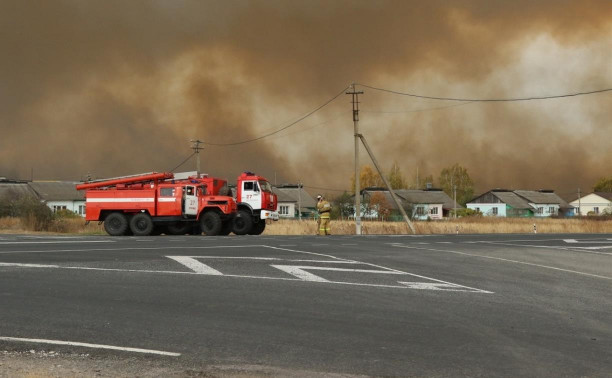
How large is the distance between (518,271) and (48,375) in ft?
34.4

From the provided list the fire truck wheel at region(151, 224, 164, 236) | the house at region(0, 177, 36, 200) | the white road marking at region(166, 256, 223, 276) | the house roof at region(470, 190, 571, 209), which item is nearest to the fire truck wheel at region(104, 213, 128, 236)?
the fire truck wheel at region(151, 224, 164, 236)

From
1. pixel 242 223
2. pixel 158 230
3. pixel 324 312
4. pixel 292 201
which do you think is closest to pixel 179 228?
pixel 158 230

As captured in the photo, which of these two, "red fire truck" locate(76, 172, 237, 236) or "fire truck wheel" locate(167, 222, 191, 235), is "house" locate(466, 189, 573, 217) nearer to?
"fire truck wheel" locate(167, 222, 191, 235)

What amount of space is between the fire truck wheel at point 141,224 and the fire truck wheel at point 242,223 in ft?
12.7

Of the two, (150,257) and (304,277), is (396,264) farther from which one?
(150,257)

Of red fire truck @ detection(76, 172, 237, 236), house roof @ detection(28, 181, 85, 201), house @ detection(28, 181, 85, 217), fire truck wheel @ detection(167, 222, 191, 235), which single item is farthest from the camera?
house roof @ detection(28, 181, 85, 201)

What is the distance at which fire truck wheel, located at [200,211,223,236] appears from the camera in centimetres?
3008

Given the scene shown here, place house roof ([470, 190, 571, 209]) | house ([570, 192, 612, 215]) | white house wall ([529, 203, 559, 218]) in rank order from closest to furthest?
house roof ([470, 190, 571, 209]) → white house wall ([529, 203, 559, 218]) → house ([570, 192, 612, 215])

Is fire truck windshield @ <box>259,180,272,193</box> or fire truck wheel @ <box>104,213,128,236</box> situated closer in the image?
fire truck wheel @ <box>104,213,128,236</box>

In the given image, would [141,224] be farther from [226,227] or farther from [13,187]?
[13,187]

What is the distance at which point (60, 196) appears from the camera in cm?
8800

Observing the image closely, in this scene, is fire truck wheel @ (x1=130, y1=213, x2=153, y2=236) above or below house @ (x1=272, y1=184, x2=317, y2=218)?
below

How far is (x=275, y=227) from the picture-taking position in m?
42.2

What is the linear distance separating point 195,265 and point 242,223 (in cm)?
1759
